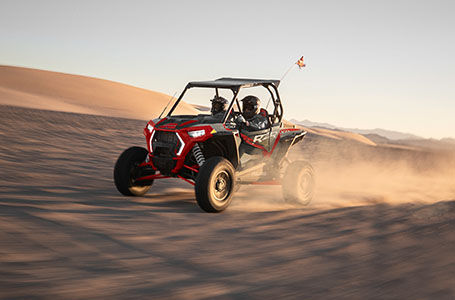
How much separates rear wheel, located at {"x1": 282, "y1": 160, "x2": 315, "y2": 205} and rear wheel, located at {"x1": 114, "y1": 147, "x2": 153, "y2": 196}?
A: 7.57 feet

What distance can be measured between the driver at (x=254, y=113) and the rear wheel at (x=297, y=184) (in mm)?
850

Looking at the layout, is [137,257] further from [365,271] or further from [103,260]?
[365,271]

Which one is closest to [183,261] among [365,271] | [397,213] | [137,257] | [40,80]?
[137,257]

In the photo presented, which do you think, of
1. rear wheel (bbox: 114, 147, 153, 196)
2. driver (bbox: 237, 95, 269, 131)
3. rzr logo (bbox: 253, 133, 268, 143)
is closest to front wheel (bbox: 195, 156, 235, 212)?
rzr logo (bbox: 253, 133, 268, 143)

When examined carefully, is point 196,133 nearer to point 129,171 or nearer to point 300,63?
point 129,171

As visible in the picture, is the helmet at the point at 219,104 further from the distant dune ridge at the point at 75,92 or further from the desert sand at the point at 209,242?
the distant dune ridge at the point at 75,92

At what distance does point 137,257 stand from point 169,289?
856 millimetres

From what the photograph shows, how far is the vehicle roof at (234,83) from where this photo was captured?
752cm

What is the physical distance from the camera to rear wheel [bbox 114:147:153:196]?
24.4 feet

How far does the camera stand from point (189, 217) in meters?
6.39

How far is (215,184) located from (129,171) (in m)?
1.51

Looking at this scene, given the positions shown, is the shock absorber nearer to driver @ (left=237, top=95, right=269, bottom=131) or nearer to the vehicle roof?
the vehicle roof

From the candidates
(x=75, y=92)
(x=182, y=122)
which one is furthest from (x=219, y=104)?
(x=75, y=92)

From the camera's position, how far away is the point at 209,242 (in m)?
5.23
